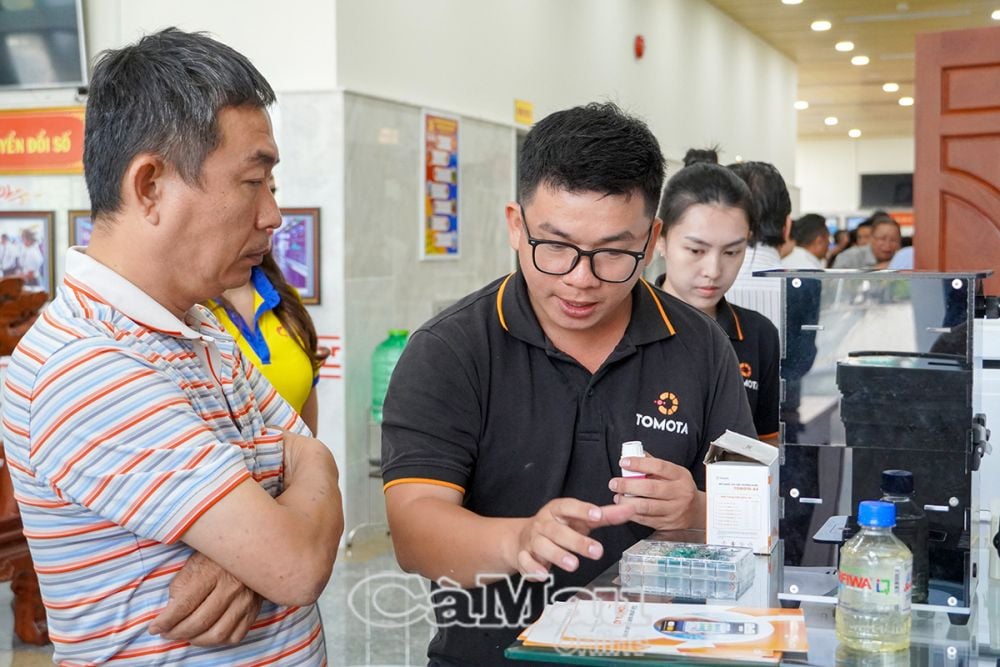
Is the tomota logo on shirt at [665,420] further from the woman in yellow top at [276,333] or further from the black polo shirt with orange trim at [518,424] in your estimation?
the woman in yellow top at [276,333]

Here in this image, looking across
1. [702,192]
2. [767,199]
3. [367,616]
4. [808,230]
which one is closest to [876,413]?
[702,192]

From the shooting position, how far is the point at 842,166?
22453mm

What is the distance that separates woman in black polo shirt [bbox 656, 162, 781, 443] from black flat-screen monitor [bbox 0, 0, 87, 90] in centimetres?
390

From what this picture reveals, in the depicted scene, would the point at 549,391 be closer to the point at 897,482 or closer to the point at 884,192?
the point at 897,482

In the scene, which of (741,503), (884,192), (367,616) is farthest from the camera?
(884,192)

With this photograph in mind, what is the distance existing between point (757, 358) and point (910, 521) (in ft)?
4.20

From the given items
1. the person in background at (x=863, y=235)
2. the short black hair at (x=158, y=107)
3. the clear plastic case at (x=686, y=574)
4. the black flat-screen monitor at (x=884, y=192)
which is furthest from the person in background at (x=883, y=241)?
the black flat-screen monitor at (x=884, y=192)

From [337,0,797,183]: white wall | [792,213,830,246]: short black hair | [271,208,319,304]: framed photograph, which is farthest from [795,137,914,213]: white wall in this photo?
[271,208,319,304]: framed photograph

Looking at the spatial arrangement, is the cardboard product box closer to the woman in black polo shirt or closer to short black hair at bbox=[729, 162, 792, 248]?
the woman in black polo shirt

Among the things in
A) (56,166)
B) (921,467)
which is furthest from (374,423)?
(921,467)

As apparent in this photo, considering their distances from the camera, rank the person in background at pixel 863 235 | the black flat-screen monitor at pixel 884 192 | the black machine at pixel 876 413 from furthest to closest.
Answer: the black flat-screen monitor at pixel 884 192, the person in background at pixel 863 235, the black machine at pixel 876 413

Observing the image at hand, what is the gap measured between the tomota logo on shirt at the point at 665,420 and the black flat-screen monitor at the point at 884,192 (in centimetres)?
2140

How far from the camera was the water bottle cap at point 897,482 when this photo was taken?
4.92ft

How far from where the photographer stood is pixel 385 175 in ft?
18.9
